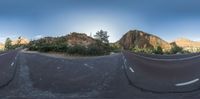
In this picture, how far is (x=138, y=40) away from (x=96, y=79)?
3570mm

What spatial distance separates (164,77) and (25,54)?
10.2ft

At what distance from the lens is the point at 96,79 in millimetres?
4363

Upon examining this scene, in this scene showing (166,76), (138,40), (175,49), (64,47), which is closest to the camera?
(166,76)

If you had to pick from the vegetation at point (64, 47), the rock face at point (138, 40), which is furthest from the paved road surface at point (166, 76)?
the rock face at point (138, 40)

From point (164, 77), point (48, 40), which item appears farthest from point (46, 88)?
point (48, 40)

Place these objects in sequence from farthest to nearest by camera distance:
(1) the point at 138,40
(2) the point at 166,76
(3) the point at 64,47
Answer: (1) the point at 138,40 < (3) the point at 64,47 < (2) the point at 166,76

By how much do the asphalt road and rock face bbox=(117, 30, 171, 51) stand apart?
77.8 inches

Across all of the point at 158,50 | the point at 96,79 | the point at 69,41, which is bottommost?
the point at 96,79

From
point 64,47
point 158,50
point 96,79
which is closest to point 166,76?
point 96,79

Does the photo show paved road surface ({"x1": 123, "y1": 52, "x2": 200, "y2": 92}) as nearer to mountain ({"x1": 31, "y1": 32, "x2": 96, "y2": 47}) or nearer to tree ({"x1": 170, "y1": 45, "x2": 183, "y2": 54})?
mountain ({"x1": 31, "y1": 32, "x2": 96, "y2": 47})

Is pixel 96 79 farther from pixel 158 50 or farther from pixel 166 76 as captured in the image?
pixel 158 50

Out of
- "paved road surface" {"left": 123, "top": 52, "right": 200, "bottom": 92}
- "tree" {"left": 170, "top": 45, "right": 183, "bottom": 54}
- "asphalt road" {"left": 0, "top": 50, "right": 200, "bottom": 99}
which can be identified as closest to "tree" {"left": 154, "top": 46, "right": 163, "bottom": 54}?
"tree" {"left": 170, "top": 45, "right": 183, "bottom": 54}

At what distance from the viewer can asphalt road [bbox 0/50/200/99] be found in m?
3.77

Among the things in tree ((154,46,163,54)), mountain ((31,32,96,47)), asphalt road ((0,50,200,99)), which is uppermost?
mountain ((31,32,96,47))
